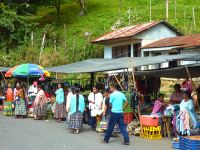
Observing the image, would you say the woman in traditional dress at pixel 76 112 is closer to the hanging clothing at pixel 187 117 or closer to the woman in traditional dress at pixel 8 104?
the hanging clothing at pixel 187 117

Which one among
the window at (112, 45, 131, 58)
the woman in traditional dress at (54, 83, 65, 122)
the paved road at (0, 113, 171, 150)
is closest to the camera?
the paved road at (0, 113, 171, 150)

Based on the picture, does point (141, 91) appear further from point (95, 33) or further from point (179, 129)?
point (95, 33)

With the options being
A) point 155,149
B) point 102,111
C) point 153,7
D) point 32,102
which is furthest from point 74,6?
point 155,149

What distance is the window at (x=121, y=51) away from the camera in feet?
97.3

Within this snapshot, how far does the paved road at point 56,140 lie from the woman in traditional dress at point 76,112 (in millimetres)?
278

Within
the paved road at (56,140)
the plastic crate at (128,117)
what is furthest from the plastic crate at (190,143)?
the plastic crate at (128,117)

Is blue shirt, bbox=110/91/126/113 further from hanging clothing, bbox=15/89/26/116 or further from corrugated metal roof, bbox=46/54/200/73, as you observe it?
hanging clothing, bbox=15/89/26/116

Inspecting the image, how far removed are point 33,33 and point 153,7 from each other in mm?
14809

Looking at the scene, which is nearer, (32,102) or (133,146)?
(133,146)

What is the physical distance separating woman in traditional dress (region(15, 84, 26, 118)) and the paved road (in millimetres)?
3073

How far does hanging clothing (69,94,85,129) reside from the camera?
14.4m

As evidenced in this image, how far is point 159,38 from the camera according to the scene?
2980 centimetres

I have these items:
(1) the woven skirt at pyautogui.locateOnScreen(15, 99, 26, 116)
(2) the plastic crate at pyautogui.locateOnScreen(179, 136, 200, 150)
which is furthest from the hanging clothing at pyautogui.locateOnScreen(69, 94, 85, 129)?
(1) the woven skirt at pyautogui.locateOnScreen(15, 99, 26, 116)

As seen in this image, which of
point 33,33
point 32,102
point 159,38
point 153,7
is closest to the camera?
point 32,102
